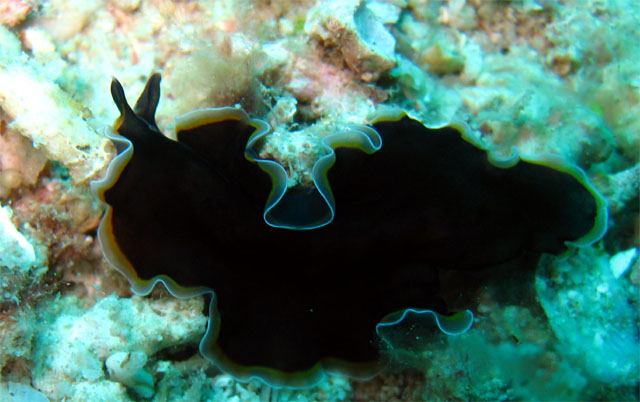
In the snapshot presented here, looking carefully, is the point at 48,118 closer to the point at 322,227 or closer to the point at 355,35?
the point at 322,227

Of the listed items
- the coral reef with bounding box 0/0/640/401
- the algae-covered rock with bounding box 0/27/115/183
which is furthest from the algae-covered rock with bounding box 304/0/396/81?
the algae-covered rock with bounding box 0/27/115/183

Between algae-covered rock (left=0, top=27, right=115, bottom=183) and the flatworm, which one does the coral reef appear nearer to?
algae-covered rock (left=0, top=27, right=115, bottom=183)

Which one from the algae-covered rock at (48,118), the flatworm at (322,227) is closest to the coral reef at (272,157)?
the algae-covered rock at (48,118)

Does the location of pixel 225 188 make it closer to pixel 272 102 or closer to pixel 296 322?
pixel 272 102

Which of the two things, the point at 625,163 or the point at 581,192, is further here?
the point at 625,163

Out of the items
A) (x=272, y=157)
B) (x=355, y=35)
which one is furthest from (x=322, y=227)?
(x=355, y=35)

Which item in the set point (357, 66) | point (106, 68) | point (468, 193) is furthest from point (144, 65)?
point (468, 193)
